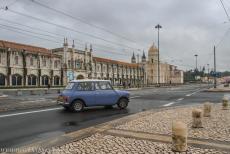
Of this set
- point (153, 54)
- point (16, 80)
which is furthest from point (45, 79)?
point (153, 54)

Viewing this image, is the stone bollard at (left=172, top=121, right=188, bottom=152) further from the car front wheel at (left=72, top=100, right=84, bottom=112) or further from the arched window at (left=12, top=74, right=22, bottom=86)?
the arched window at (left=12, top=74, right=22, bottom=86)

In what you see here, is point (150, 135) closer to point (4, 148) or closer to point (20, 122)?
point (4, 148)

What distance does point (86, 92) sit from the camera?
1462cm

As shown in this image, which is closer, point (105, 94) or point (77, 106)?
point (77, 106)

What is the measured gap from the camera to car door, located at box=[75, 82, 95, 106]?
1444 centimetres

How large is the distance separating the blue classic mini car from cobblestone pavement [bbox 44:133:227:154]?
702cm

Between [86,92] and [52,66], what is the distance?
2273 inches

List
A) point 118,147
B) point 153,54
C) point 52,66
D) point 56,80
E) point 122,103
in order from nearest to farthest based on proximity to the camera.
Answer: point 118,147
point 122,103
point 52,66
point 56,80
point 153,54

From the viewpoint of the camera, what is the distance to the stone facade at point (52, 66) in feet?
192

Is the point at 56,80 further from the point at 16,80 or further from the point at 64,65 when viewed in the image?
the point at 16,80

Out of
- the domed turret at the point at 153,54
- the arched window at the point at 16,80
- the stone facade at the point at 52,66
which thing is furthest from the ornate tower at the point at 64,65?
the domed turret at the point at 153,54

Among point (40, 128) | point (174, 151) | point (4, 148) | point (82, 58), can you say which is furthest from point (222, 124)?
point (82, 58)

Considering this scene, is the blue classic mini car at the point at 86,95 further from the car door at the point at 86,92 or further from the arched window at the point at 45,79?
the arched window at the point at 45,79

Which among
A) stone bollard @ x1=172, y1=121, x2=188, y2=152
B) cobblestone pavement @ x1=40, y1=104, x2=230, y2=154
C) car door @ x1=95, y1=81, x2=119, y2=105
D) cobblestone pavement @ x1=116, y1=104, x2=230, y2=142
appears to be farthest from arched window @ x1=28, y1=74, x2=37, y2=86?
stone bollard @ x1=172, y1=121, x2=188, y2=152
